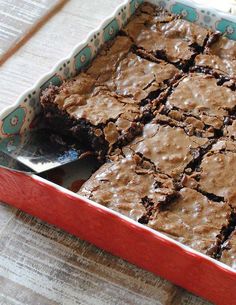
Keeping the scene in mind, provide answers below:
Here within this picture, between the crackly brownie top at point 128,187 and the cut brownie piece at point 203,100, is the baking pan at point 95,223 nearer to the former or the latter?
the crackly brownie top at point 128,187

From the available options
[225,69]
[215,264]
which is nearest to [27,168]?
[215,264]

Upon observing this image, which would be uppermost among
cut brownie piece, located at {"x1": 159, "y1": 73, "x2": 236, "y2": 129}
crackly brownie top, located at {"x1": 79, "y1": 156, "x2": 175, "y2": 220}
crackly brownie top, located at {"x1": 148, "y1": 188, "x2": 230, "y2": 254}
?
cut brownie piece, located at {"x1": 159, "y1": 73, "x2": 236, "y2": 129}

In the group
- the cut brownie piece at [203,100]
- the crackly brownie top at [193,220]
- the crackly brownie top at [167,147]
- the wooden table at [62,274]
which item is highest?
the cut brownie piece at [203,100]

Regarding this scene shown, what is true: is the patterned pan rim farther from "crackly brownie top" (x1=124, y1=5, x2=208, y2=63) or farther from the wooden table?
the wooden table

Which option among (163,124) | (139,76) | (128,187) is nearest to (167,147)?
(163,124)

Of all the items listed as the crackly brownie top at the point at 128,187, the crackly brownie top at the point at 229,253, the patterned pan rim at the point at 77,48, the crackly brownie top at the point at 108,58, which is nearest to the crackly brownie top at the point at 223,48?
the patterned pan rim at the point at 77,48

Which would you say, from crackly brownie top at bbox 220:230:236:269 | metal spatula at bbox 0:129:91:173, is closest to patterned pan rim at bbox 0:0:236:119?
metal spatula at bbox 0:129:91:173
